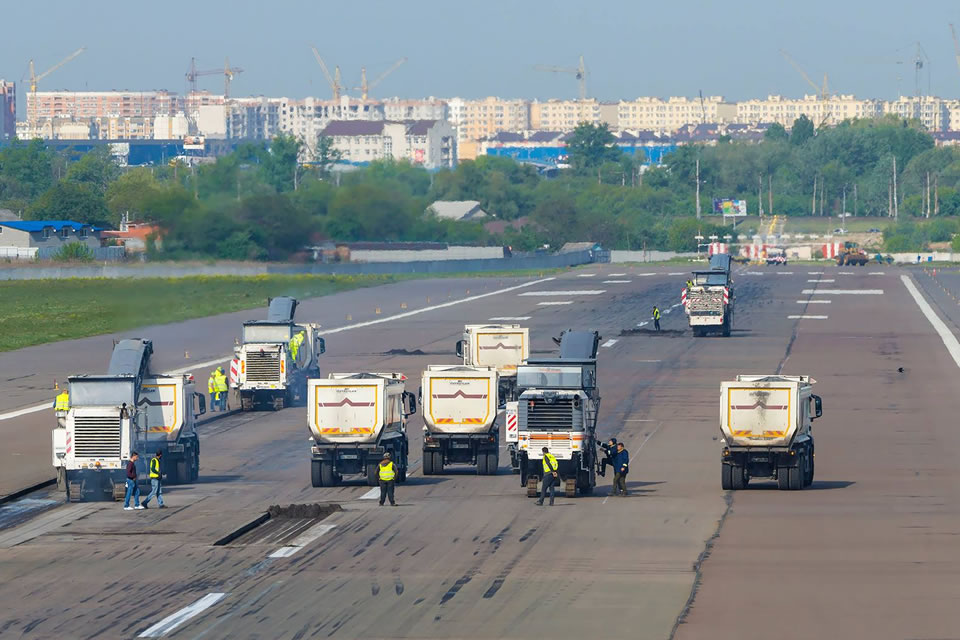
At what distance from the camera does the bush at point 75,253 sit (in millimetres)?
168375

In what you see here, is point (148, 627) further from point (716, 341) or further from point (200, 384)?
point (716, 341)

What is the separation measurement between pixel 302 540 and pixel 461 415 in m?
11.0

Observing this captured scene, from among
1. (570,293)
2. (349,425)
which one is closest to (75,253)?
(570,293)

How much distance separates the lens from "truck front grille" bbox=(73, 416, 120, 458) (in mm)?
46062

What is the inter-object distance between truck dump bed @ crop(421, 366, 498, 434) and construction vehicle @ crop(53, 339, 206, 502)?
26.2ft

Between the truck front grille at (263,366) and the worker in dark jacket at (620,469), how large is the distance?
2627 cm

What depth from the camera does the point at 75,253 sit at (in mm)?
170125

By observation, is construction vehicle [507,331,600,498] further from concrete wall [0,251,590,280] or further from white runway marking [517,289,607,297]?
white runway marking [517,289,607,297]

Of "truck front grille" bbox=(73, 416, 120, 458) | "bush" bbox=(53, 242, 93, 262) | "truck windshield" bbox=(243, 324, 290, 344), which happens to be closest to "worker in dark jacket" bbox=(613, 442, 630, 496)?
"truck front grille" bbox=(73, 416, 120, 458)

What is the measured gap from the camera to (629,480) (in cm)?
5106

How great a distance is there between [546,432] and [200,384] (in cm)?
3987

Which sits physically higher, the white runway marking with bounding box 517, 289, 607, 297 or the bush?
the bush

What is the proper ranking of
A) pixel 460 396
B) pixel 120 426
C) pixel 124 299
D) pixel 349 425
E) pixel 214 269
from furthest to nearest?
pixel 214 269, pixel 124 299, pixel 460 396, pixel 349 425, pixel 120 426

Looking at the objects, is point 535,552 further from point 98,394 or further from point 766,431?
point 98,394
